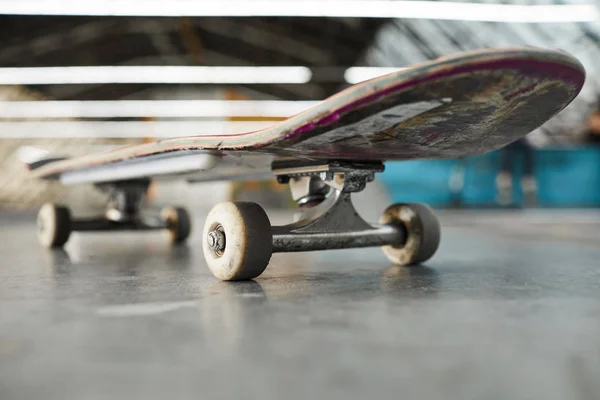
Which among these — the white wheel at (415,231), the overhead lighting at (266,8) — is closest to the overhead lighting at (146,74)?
the overhead lighting at (266,8)

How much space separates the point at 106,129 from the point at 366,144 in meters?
18.4

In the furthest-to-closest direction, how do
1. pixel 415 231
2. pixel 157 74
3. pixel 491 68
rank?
pixel 157 74
pixel 415 231
pixel 491 68

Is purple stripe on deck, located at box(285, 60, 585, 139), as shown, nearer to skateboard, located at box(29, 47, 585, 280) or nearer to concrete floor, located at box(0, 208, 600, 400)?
skateboard, located at box(29, 47, 585, 280)

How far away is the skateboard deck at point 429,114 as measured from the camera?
1.06 m

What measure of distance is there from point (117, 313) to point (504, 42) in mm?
11840

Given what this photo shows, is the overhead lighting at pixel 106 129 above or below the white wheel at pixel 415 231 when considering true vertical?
above

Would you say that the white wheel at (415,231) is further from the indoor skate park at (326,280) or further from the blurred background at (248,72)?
the blurred background at (248,72)

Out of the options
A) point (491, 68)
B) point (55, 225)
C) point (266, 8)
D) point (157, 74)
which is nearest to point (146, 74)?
point (157, 74)

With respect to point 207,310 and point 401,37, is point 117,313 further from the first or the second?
point 401,37

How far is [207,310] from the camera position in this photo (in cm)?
114

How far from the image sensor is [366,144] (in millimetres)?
1408

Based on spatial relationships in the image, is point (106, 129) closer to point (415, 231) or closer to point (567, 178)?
point (567, 178)

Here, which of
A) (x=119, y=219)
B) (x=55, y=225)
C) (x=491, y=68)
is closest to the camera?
(x=491, y=68)

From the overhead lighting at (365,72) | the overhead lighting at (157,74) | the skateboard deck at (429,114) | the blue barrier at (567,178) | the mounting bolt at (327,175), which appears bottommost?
the blue barrier at (567,178)
